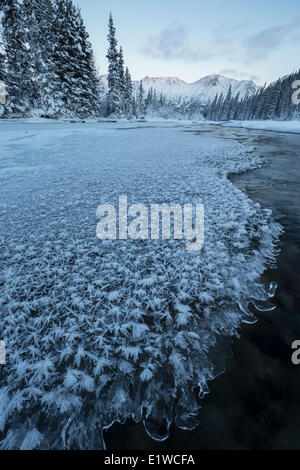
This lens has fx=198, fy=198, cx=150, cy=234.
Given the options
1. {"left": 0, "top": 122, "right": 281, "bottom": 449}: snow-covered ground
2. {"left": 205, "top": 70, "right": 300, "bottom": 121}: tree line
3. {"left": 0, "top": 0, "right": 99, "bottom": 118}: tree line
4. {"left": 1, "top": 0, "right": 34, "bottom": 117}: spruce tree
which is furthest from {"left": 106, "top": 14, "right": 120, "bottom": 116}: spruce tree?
{"left": 205, "top": 70, "right": 300, "bottom": 121}: tree line

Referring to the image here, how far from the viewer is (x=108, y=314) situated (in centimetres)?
208

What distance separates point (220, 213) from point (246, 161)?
230 inches

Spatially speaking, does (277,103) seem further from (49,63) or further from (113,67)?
(49,63)

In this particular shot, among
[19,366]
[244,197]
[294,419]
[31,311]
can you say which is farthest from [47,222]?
[244,197]

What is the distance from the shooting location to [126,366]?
5.53ft

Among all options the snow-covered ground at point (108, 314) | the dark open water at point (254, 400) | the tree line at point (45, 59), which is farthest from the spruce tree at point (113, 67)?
the dark open water at point (254, 400)

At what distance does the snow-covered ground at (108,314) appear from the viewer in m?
1.46

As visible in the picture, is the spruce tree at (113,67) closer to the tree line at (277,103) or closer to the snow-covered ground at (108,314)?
the snow-covered ground at (108,314)

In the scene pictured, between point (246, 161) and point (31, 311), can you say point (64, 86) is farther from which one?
point (31, 311)

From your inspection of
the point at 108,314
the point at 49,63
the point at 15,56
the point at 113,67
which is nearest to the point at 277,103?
the point at 113,67

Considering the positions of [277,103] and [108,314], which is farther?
[277,103]

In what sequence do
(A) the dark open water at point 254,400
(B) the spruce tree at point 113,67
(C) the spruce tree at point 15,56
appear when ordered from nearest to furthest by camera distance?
(A) the dark open water at point 254,400 < (C) the spruce tree at point 15,56 < (B) the spruce tree at point 113,67

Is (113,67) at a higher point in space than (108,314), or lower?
higher

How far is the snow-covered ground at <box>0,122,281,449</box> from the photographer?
1463mm
